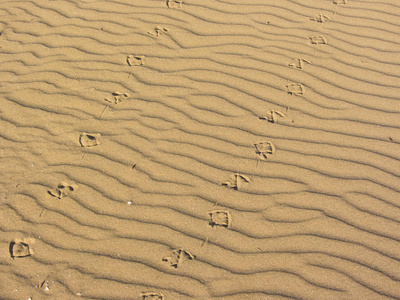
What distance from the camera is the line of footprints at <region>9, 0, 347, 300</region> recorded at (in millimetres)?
2338

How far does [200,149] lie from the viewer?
2.89 meters

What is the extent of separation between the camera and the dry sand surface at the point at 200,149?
231 cm

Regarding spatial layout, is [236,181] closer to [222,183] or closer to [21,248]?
[222,183]

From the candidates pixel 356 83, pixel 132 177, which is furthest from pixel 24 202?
pixel 356 83

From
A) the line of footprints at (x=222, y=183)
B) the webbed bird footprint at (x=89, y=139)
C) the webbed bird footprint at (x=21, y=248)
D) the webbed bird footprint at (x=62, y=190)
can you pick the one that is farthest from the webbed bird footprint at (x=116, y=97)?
the webbed bird footprint at (x=21, y=248)

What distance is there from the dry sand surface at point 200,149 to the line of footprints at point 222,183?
0.04 ft

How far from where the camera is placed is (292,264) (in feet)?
7.66

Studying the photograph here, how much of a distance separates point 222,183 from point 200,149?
36 centimetres

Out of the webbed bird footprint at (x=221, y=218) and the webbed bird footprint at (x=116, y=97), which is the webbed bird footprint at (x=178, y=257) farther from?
the webbed bird footprint at (x=116, y=97)

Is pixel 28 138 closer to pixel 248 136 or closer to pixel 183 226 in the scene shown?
pixel 183 226

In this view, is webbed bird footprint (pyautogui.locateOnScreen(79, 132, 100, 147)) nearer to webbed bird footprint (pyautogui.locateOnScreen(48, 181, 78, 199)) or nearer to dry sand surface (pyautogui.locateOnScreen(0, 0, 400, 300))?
dry sand surface (pyautogui.locateOnScreen(0, 0, 400, 300))

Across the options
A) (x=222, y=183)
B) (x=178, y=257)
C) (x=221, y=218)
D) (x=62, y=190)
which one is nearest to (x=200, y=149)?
(x=222, y=183)

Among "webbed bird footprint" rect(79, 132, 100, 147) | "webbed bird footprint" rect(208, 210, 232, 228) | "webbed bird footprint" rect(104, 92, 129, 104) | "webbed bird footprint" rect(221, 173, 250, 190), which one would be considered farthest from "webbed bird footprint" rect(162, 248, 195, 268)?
"webbed bird footprint" rect(104, 92, 129, 104)

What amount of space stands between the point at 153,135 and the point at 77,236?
98 centimetres
